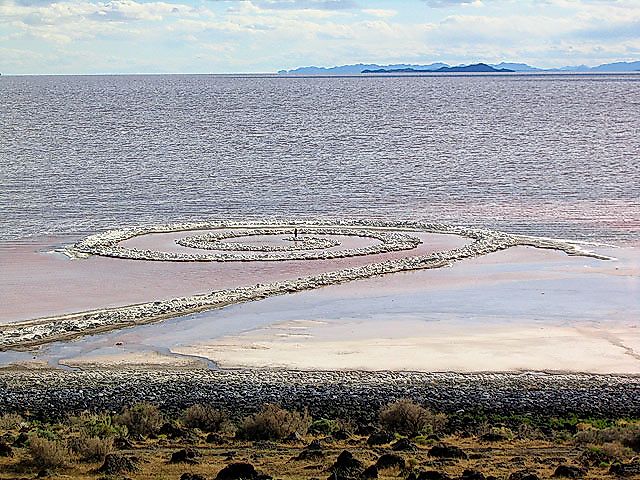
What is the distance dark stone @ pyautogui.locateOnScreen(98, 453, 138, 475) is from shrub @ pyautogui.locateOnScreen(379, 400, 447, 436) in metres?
6.89

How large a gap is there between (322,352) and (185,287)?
12.9 metres

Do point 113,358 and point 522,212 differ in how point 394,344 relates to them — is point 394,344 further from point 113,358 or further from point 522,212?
point 522,212

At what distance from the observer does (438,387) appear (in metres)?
29.0

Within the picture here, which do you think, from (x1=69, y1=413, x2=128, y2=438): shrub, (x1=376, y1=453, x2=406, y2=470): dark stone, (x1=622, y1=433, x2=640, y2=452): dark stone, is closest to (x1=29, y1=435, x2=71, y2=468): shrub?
(x1=69, y1=413, x2=128, y2=438): shrub

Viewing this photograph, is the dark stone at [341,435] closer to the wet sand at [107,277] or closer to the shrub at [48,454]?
the shrub at [48,454]

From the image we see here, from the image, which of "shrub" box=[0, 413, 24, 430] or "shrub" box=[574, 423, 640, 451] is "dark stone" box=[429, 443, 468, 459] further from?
"shrub" box=[0, 413, 24, 430]

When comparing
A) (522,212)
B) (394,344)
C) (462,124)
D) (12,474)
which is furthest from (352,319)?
(462,124)

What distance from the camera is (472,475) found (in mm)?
20094

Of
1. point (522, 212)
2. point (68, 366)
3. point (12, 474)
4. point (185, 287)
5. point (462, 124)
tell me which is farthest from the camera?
point (462, 124)

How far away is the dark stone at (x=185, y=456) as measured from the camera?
21641 millimetres

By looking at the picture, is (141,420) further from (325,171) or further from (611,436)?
(325,171)

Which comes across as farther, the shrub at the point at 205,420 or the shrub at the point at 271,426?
the shrub at the point at 205,420

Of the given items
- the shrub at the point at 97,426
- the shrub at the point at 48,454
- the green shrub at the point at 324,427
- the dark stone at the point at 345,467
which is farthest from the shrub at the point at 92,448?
the green shrub at the point at 324,427

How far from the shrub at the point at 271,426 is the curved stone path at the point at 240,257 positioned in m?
12.7
